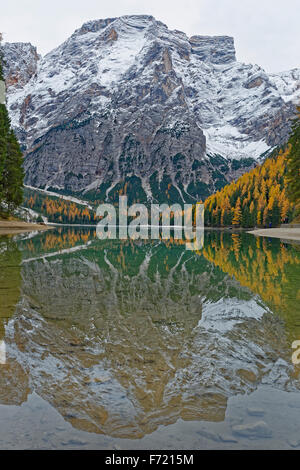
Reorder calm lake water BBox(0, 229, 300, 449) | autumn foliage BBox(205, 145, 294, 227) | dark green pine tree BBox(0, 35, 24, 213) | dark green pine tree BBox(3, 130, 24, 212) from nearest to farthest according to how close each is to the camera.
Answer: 1. calm lake water BBox(0, 229, 300, 449)
2. dark green pine tree BBox(0, 35, 24, 213)
3. dark green pine tree BBox(3, 130, 24, 212)
4. autumn foliage BBox(205, 145, 294, 227)

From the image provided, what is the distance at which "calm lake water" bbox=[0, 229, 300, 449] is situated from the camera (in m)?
4.93

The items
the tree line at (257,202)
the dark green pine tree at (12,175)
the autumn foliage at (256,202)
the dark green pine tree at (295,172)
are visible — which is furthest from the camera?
the autumn foliage at (256,202)

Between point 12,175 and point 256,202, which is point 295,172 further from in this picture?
point 256,202

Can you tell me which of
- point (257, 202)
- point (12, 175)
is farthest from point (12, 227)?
point (257, 202)

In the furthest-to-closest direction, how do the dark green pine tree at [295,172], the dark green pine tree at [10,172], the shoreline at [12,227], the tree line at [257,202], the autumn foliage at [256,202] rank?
1. the autumn foliage at [256,202]
2. the tree line at [257,202]
3. the shoreline at [12,227]
4. the dark green pine tree at [10,172]
5. the dark green pine tree at [295,172]

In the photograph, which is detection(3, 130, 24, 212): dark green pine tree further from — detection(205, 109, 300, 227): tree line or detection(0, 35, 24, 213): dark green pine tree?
detection(205, 109, 300, 227): tree line

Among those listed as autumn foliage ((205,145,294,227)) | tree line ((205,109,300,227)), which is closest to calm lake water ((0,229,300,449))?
tree line ((205,109,300,227))

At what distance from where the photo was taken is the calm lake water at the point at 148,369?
493 cm

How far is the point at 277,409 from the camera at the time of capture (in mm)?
5578

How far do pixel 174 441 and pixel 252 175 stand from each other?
163483 millimetres

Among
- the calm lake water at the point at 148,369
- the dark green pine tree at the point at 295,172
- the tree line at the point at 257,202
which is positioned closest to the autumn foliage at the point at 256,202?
the tree line at the point at 257,202

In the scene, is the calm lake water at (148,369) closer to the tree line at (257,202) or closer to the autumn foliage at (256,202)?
the tree line at (257,202)
